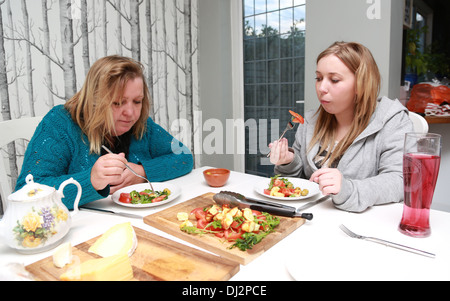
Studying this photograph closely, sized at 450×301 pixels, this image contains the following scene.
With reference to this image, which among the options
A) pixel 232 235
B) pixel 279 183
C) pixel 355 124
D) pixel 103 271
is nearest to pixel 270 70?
pixel 355 124

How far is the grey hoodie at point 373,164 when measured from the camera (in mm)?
1038

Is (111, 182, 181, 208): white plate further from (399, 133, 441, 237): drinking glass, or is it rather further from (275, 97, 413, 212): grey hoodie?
(399, 133, 441, 237): drinking glass

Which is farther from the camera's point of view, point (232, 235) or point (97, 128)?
point (97, 128)

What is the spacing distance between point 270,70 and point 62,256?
2.62 m

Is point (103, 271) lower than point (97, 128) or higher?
lower

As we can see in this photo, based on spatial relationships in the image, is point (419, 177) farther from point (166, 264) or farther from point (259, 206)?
point (166, 264)

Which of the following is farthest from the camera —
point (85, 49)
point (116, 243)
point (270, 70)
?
point (270, 70)

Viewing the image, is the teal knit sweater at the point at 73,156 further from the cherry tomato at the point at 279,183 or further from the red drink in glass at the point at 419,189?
the red drink in glass at the point at 419,189

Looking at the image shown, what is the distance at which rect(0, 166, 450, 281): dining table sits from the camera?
680mm

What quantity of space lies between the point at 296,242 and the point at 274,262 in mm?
124

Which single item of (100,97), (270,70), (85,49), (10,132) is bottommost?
(10,132)

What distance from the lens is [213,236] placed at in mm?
860

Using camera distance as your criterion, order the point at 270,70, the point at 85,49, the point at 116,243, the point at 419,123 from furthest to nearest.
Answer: the point at 270,70 → the point at 85,49 → the point at 419,123 → the point at 116,243

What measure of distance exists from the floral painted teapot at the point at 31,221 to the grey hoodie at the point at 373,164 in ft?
2.57
